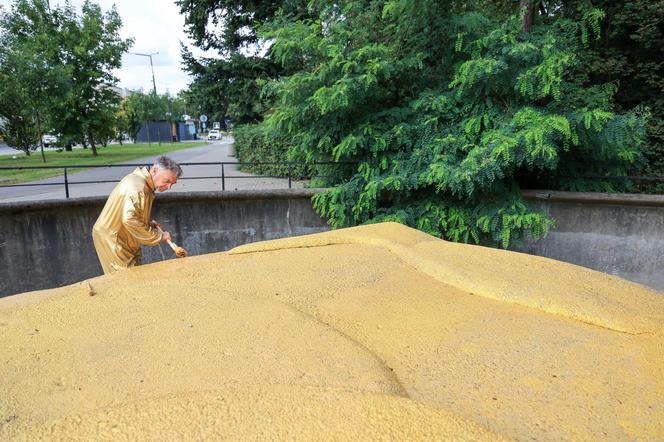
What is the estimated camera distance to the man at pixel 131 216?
3955 millimetres

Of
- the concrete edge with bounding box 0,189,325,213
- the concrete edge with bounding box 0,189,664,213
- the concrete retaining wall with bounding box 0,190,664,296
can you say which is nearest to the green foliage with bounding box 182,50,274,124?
the concrete edge with bounding box 0,189,325,213

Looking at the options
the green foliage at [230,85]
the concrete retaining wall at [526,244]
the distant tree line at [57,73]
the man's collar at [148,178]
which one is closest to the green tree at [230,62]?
the green foliage at [230,85]

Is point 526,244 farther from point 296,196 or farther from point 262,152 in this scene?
point 262,152

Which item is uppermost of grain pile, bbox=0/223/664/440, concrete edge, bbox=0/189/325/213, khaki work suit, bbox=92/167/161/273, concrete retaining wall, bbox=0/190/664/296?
khaki work suit, bbox=92/167/161/273

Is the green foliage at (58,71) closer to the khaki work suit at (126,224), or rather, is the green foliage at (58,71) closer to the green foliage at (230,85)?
the green foliage at (230,85)

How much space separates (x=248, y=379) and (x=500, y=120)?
792 cm

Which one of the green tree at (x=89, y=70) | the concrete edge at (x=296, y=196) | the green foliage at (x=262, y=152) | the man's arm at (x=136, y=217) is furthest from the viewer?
the green tree at (x=89, y=70)

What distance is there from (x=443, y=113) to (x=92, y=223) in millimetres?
7678

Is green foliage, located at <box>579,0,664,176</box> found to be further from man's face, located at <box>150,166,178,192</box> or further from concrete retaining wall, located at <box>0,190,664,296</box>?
man's face, located at <box>150,166,178,192</box>

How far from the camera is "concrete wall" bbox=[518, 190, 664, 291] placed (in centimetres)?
859

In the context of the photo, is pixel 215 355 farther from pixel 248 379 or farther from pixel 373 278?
pixel 373 278

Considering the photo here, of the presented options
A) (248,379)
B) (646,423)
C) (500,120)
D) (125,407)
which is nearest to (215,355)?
(248,379)

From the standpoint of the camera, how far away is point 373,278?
10.6ft

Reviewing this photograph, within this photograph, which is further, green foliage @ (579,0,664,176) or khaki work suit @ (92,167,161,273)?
green foliage @ (579,0,664,176)
